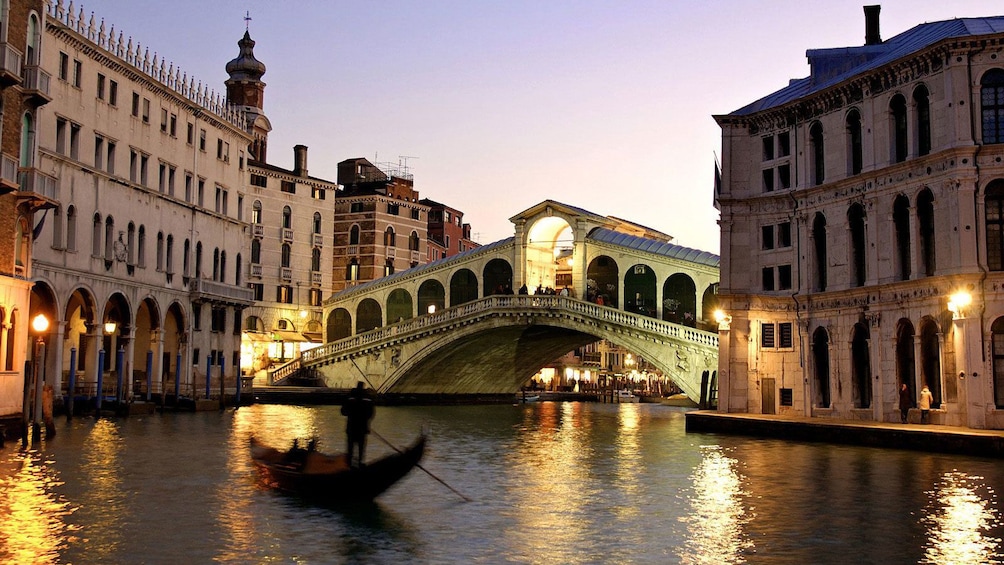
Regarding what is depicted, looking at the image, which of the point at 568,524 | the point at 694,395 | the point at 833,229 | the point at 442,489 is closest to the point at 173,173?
the point at 694,395

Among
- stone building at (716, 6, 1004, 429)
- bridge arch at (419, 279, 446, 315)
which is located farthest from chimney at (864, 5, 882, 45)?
bridge arch at (419, 279, 446, 315)

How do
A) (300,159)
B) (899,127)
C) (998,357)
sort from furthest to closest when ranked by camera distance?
1. (300,159)
2. (899,127)
3. (998,357)

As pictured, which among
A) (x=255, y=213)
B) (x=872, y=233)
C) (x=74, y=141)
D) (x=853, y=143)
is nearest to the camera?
(x=872, y=233)

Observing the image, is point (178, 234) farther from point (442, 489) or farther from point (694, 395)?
point (442, 489)

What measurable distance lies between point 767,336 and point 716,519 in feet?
59.0

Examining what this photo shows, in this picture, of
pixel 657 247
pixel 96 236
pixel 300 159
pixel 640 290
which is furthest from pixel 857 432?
pixel 300 159

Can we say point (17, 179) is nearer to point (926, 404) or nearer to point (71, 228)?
point (71, 228)

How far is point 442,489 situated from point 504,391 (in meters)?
44.8

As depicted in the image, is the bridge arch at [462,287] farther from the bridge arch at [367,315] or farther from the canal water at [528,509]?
the canal water at [528,509]

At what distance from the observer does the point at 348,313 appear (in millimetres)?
62438

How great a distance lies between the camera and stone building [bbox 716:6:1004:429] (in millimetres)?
24453

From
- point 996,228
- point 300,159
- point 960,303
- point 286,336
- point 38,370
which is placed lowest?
point 38,370

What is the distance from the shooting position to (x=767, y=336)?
103 ft

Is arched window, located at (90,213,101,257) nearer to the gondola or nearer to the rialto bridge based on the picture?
the rialto bridge
